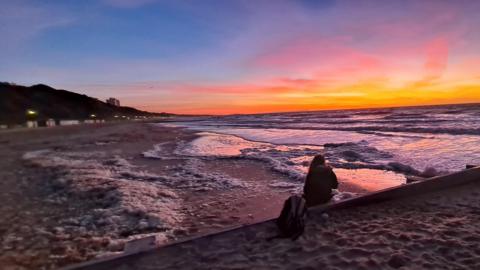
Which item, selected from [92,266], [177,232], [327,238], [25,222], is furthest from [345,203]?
[25,222]

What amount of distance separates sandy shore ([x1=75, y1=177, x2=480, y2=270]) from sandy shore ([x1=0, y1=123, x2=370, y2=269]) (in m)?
1.13

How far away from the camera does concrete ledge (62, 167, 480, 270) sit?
4.16 meters

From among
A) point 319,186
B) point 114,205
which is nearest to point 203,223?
point 319,186

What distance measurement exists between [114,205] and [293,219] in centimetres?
424

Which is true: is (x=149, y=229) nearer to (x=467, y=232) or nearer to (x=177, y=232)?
(x=177, y=232)

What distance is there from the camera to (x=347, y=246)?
4492 mm

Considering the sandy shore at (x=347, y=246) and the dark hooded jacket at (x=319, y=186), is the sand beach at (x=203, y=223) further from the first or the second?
the dark hooded jacket at (x=319, y=186)

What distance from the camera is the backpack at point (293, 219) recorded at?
488cm

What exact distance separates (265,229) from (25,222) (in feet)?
15.2

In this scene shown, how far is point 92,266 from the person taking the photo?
4.05m

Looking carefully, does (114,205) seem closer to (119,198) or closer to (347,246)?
(119,198)

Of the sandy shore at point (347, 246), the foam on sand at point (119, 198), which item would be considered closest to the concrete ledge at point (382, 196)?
the sandy shore at point (347, 246)

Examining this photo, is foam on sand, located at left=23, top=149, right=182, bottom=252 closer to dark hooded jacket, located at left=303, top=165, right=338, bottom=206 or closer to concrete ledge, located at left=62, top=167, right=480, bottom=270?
concrete ledge, located at left=62, top=167, right=480, bottom=270

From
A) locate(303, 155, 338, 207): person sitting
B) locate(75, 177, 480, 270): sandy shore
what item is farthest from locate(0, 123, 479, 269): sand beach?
locate(303, 155, 338, 207): person sitting
